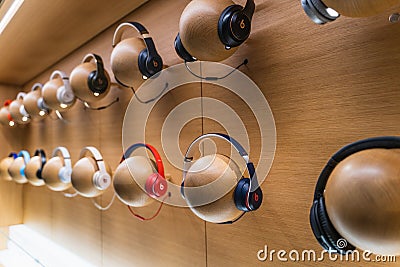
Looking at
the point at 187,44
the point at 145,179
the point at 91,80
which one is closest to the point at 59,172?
the point at 91,80

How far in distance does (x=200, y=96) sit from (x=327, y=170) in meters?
0.40

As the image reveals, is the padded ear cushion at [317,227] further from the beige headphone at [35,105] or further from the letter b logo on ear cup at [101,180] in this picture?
the beige headphone at [35,105]

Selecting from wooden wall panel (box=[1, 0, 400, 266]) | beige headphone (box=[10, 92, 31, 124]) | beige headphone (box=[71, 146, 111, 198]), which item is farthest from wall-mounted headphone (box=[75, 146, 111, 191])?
beige headphone (box=[10, 92, 31, 124])

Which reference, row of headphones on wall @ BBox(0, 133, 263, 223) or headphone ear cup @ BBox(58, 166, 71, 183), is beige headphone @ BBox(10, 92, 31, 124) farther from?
headphone ear cup @ BBox(58, 166, 71, 183)

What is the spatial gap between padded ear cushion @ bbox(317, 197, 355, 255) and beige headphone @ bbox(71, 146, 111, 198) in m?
0.60

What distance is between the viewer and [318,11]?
1.25 feet

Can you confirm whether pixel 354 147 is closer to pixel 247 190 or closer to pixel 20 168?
pixel 247 190

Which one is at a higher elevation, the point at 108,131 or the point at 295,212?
the point at 108,131

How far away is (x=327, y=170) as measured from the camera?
1.13 feet

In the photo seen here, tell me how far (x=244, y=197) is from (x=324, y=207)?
0.15m

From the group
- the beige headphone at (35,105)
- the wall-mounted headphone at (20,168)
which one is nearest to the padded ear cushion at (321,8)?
the beige headphone at (35,105)

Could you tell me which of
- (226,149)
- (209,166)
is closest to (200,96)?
(226,149)

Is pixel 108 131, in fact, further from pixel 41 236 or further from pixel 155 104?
pixel 41 236

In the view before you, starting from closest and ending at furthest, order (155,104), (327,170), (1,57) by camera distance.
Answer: (327,170), (155,104), (1,57)
